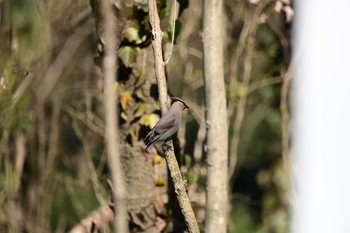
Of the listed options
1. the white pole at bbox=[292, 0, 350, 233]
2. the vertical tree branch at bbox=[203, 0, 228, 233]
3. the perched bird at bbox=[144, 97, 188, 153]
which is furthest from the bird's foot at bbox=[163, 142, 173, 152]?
the vertical tree branch at bbox=[203, 0, 228, 233]

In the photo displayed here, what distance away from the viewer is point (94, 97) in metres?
7.41

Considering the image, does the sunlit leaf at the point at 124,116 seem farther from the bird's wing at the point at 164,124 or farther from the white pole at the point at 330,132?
the white pole at the point at 330,132

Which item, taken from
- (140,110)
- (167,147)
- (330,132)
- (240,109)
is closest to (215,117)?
(140,110)

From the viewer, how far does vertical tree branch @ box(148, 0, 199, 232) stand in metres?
3.04

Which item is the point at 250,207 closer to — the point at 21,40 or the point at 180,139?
the point at 21,40

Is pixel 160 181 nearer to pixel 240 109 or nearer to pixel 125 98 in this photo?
pixel 125 98

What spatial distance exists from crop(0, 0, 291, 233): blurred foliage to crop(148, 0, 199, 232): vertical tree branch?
39.9 inches

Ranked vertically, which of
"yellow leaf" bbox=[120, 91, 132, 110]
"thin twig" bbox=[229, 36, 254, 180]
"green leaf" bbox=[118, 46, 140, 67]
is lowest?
"thin twig" bbox=[229, 36, 254, 180]

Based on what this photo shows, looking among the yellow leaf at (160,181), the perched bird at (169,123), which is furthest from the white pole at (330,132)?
the yellow leaf at (160,181)

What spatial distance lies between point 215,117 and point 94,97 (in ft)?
11.6

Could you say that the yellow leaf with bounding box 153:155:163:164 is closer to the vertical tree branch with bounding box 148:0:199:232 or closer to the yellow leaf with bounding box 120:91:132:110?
the yellow leaf with bounding box 120:91:132:110

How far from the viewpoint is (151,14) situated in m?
3.11

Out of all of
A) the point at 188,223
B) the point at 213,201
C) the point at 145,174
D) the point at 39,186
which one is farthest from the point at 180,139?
the point at 39,186

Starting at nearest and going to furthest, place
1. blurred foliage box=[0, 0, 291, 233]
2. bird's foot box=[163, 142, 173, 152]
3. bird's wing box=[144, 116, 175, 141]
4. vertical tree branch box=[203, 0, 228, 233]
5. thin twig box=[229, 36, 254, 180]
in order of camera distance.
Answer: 1. bird's foot box=[163, 142, 173, 152]
2. bird's wing box=[144, 116, 175, 141]
3. vertical tree branch box=[203, 0, 228, 233]
4. blurred foliage box=[0, 0, 291, 233]
5. thin twig box=[229, 36, 254, 180]
